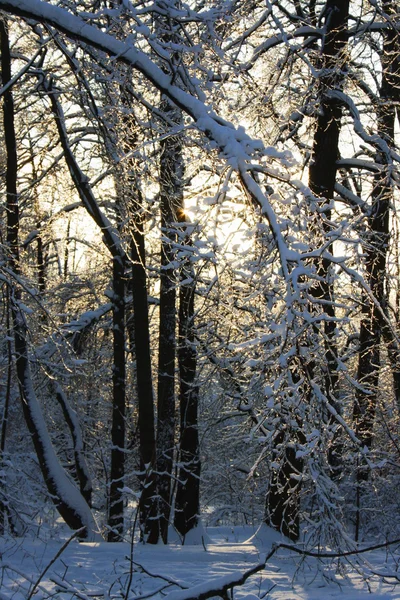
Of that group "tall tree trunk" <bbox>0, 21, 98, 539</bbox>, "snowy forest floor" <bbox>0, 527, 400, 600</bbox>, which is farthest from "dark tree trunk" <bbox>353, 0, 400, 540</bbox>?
"tall tree trunk" <bbox>0, 21, 98, 539</bbox>

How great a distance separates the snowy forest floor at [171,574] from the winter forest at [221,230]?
10 cm

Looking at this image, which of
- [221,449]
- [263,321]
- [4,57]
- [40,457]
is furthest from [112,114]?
[221,449]

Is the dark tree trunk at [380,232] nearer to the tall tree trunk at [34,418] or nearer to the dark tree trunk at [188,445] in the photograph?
the dark tree trunk at [188,445]

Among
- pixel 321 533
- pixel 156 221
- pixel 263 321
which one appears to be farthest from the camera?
pixel 156 221

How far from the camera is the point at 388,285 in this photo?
Answer: 8.36 m

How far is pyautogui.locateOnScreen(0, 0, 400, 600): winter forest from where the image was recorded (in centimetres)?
388

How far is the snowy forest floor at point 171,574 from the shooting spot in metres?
4.18

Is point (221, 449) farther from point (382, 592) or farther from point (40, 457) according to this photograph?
point (382, 592)

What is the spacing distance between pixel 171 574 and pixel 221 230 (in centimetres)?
274

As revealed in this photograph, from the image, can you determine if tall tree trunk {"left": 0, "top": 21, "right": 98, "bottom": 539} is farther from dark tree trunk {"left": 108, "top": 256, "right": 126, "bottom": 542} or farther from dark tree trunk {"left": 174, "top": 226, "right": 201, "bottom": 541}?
dark tree trunk {"left": 108, "top": 256, "right": 126, "bottom": 542}

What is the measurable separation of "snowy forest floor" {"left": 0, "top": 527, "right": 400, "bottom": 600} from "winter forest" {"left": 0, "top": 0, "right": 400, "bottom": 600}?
0.10 meters

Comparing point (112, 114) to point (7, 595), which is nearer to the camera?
point (7, 595)

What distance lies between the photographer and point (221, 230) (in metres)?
4.03

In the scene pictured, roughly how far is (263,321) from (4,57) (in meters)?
7.15
